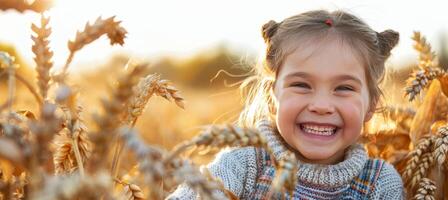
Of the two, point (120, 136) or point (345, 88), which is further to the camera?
point (345, 88)

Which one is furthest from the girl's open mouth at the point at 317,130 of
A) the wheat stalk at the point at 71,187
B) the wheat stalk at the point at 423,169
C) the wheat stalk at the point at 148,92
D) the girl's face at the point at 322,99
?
the wheat stalk at the point at 71,187

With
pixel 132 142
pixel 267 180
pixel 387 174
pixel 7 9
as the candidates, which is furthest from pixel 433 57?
pixel 132 142

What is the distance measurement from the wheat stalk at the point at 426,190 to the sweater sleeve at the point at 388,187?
168 millimetres

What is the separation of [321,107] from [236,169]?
16.1 inches

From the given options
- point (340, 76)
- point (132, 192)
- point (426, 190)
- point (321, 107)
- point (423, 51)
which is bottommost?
point (426, 190)

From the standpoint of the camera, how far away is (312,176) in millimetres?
2502

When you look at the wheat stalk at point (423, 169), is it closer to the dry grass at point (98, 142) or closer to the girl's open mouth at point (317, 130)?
the girl's open mouth at point (317, 130)

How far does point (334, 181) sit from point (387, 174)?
258 mm

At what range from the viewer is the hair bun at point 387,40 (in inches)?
112

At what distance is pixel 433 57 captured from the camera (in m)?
2.73

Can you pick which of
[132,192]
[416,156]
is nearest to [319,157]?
[416,156]

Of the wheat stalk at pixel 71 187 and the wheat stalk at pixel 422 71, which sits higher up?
the wheat stalk at pixel 422 71

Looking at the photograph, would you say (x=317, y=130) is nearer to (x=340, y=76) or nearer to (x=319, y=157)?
(x=319, y=157)

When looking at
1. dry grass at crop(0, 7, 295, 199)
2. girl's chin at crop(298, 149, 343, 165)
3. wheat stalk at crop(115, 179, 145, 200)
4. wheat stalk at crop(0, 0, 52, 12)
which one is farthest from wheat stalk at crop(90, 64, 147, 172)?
girl's chin at crop(298, 149, 343, 165)
